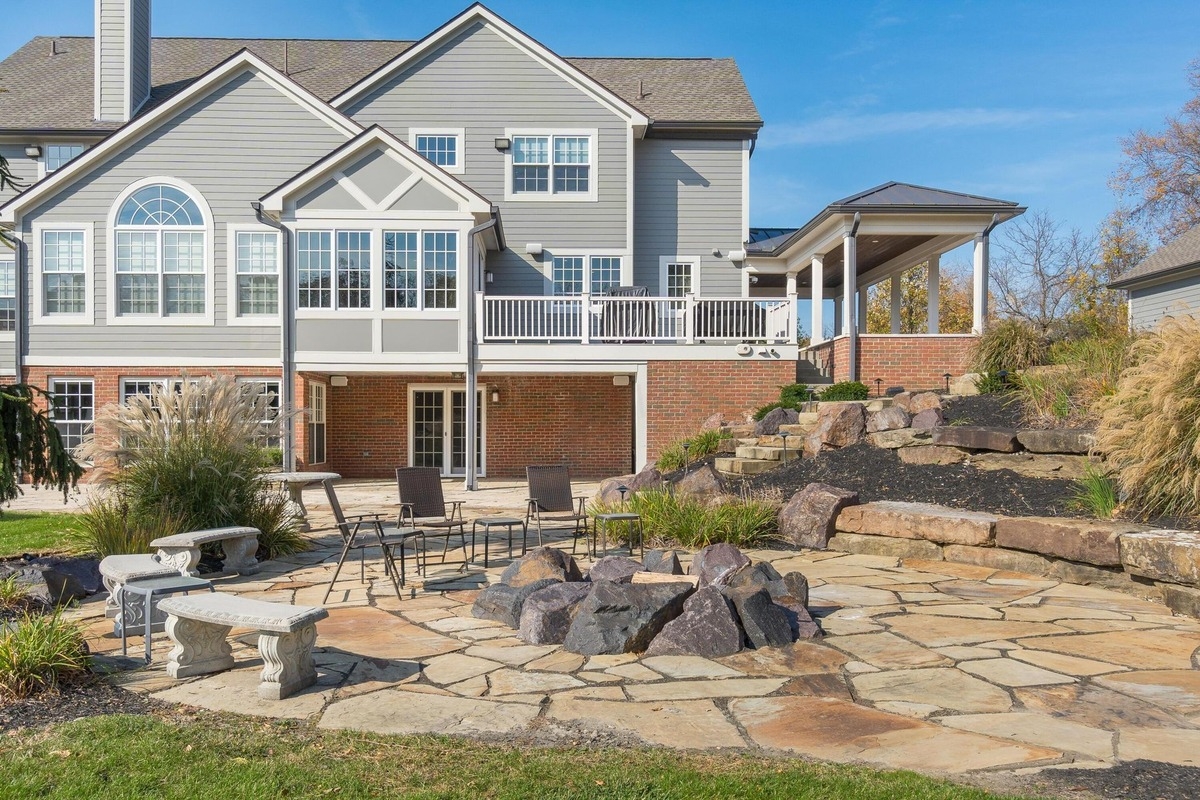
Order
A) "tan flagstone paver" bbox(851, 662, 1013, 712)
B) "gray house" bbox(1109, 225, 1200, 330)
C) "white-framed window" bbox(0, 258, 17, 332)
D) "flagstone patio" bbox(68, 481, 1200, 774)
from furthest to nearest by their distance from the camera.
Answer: "gray house" bbox(1109, 225, 1200, 330) → "white-framed window" bbox(0, 258, 17, 332) → "tan flagstone paver" bbox(851, 662, 1013, 712) → "flagstone patio" bbox(68, 481, 1200, 774)

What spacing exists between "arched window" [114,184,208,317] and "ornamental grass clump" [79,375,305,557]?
28.8ft

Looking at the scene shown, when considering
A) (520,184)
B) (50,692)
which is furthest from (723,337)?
(50,692)

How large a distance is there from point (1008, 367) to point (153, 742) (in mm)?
11711

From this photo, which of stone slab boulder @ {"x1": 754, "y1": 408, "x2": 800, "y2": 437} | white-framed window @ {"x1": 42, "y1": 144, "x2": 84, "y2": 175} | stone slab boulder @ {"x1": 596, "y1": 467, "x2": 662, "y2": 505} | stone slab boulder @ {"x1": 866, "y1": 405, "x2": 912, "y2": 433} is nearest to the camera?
stone slab boulder @ {"x1": 596, "y1": 467, "x2": 662, "y2": 505}

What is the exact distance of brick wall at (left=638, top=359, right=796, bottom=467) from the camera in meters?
16.1

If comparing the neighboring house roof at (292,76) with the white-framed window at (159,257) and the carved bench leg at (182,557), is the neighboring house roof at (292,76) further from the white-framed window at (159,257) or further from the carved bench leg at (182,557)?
the carved bench leg at (182,557)

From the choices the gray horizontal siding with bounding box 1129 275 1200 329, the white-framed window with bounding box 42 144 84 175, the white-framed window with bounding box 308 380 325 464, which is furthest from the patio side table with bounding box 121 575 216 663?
the gray horizontal siding with bounding box 1129 275 1200 329

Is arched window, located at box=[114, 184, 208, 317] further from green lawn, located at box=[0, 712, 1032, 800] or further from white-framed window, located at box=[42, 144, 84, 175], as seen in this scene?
green lawn, located at box=[0, 712, 1032, 800]

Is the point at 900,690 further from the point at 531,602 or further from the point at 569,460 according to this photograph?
the point at 569,460

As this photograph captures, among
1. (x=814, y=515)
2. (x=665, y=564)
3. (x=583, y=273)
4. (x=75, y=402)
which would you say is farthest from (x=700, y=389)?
(x=75, y=402)

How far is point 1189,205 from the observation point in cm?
2866

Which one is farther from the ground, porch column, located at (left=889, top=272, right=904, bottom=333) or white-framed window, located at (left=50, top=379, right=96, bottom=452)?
porch column, located at (left=889, top=272, right=904, bottom=333)

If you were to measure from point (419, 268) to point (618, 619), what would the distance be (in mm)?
11824

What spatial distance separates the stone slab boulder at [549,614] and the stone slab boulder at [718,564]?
1095mm
